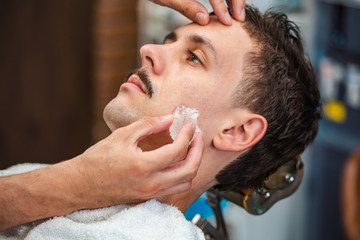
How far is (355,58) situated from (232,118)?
156 centimetres

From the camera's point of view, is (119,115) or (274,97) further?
(274,97)

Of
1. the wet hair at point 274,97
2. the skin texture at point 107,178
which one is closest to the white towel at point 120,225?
the skin texture at point 107,178

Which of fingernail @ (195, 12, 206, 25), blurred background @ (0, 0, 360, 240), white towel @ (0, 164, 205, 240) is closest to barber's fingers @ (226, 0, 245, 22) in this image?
fingernail @ (195, 12, 206, 25)

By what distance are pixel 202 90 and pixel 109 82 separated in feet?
6.91

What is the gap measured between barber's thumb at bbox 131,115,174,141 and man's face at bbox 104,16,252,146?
0.16m

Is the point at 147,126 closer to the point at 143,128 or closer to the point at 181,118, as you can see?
the point at 143,128

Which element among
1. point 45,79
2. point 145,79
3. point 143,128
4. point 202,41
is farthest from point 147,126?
point 45,79

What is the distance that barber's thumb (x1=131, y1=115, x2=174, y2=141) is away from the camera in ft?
3.40

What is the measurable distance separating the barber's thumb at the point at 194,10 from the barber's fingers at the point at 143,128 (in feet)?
1.26

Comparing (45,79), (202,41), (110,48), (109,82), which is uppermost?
(202,41)

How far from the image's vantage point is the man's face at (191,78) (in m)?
1.25

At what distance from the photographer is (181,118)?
1.27 metres

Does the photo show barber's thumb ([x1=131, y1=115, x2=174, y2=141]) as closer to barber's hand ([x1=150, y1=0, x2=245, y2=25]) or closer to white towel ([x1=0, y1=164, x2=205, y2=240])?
white towel ([x1=0, y1=164, x2=205, y2=240])

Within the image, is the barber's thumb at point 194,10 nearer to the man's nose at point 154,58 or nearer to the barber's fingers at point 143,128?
the man's nose at point 154,58
